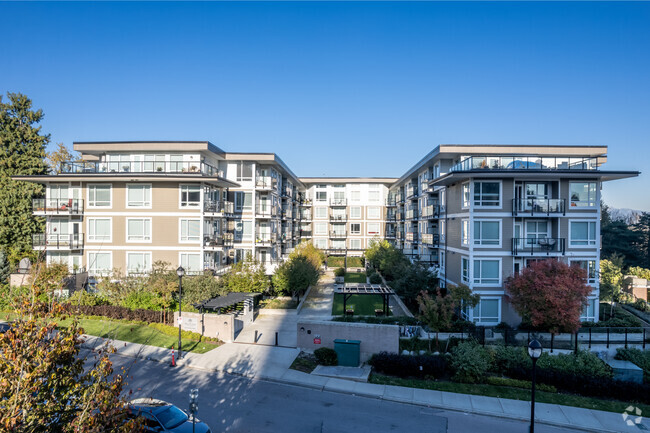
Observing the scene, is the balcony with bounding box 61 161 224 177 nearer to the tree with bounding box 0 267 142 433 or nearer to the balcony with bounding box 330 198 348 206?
the tree with bounding box 0 267 142 433

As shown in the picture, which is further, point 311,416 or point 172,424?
point 311,416

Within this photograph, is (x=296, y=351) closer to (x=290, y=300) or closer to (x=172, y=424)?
(x=172, y=424)

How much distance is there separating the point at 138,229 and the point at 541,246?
31.0 meters

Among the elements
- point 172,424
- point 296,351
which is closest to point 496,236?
point 296,351

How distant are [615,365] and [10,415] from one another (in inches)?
902

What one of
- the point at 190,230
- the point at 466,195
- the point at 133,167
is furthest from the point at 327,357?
the point at 133,167

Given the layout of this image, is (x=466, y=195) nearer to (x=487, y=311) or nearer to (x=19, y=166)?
(x=487, y=311)

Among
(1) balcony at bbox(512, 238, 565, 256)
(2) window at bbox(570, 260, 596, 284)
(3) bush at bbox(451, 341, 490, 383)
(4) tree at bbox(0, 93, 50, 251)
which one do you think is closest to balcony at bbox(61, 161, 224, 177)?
(4) tree at bbox(0, 93, 50, 251)

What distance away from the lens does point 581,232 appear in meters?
26.9

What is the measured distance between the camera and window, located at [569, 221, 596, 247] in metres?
26.8

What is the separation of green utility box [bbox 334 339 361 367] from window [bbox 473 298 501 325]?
36.0ft

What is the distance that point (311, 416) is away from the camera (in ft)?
46.2

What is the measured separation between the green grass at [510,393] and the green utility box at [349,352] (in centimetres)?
140

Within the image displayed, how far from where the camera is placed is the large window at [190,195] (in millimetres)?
Result: 29938
